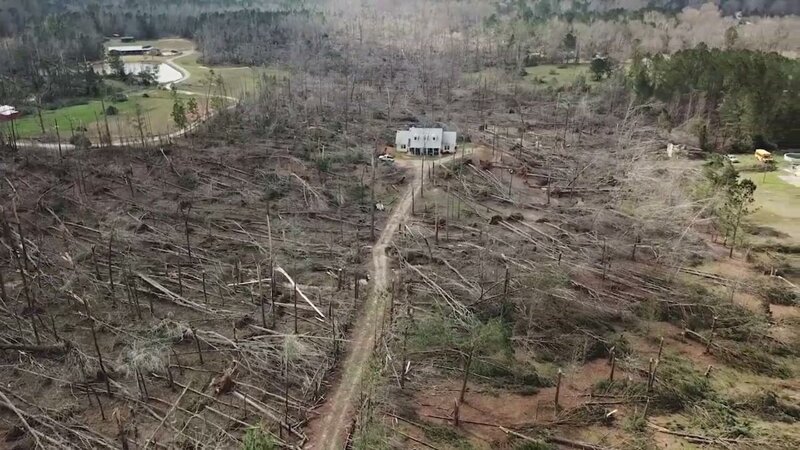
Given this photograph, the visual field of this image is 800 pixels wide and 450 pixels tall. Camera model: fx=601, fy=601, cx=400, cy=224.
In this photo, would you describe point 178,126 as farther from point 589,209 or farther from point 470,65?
point 470,65

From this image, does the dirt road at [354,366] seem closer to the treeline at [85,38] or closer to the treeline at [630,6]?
the treeline at [85,38]

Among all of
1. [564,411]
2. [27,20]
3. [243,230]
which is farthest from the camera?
[27,20]

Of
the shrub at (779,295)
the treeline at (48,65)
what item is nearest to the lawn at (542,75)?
the treeline at (48,65)

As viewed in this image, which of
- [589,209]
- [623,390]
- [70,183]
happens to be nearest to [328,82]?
[70,183]

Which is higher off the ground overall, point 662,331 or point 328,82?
point 328,82

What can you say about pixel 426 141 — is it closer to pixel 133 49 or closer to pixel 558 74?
pixel 558 74

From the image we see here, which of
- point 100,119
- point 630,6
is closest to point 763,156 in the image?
point 100,119
